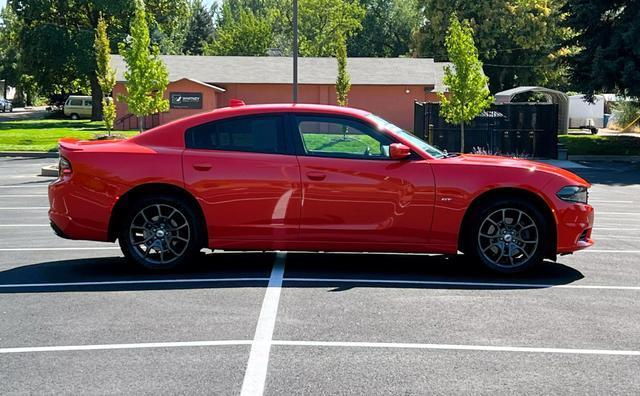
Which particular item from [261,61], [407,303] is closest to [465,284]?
[407,303]

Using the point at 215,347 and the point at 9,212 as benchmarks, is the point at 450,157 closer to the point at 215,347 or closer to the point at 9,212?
the point at 215,347

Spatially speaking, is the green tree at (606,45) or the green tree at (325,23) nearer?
the green tree at (606,45)

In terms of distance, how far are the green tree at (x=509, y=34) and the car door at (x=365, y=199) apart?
170ft

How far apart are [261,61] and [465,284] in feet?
152

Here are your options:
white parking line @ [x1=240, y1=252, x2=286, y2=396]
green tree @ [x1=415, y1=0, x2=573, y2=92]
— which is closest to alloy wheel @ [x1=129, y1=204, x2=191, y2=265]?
white parking line @ [x1=240, y1=252, x2=286, y2=396]

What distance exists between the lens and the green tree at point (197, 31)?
338ft

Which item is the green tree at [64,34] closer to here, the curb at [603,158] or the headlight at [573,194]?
the curb at [603,158]

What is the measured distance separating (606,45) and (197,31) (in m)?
75.5

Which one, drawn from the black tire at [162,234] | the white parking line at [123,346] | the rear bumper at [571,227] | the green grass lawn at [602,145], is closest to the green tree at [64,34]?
the green grass lawn at [602,145]

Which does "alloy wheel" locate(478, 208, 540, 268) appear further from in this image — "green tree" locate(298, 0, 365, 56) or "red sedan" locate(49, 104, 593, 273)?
"green tree" locate(298, 0, 365, 56)

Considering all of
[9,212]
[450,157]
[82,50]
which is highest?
[82,50]

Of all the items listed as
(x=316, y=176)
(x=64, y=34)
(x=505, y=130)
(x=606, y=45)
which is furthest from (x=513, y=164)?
(x=64, y=34)

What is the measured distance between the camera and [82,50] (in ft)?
190

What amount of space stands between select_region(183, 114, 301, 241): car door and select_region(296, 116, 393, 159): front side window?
242 mm
